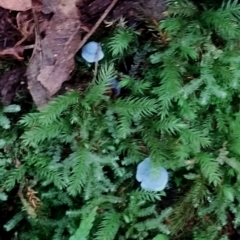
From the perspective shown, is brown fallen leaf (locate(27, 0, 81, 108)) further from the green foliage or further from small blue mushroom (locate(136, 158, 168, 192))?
small blue mushroom (locate(136, 158, 168, 192))

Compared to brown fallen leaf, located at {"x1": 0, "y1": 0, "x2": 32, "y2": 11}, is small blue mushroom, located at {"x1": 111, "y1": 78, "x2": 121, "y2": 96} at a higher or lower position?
lower

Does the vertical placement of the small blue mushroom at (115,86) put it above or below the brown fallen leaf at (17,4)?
below

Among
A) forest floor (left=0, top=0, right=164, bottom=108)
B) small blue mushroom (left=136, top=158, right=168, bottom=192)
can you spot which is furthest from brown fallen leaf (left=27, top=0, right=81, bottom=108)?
small blue mushroom (left=136, top=158, right=168, bottom=192)

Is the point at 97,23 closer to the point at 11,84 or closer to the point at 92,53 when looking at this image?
the point at 92,53

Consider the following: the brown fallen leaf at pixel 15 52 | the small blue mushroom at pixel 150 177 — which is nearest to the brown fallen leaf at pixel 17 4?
the brown fallen leaf at pixel 15 52

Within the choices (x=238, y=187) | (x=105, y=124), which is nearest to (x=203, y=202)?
(x=238, y=187)

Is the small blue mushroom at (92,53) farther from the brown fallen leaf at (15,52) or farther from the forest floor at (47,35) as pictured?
the brown fallen leaf at (15,52)
